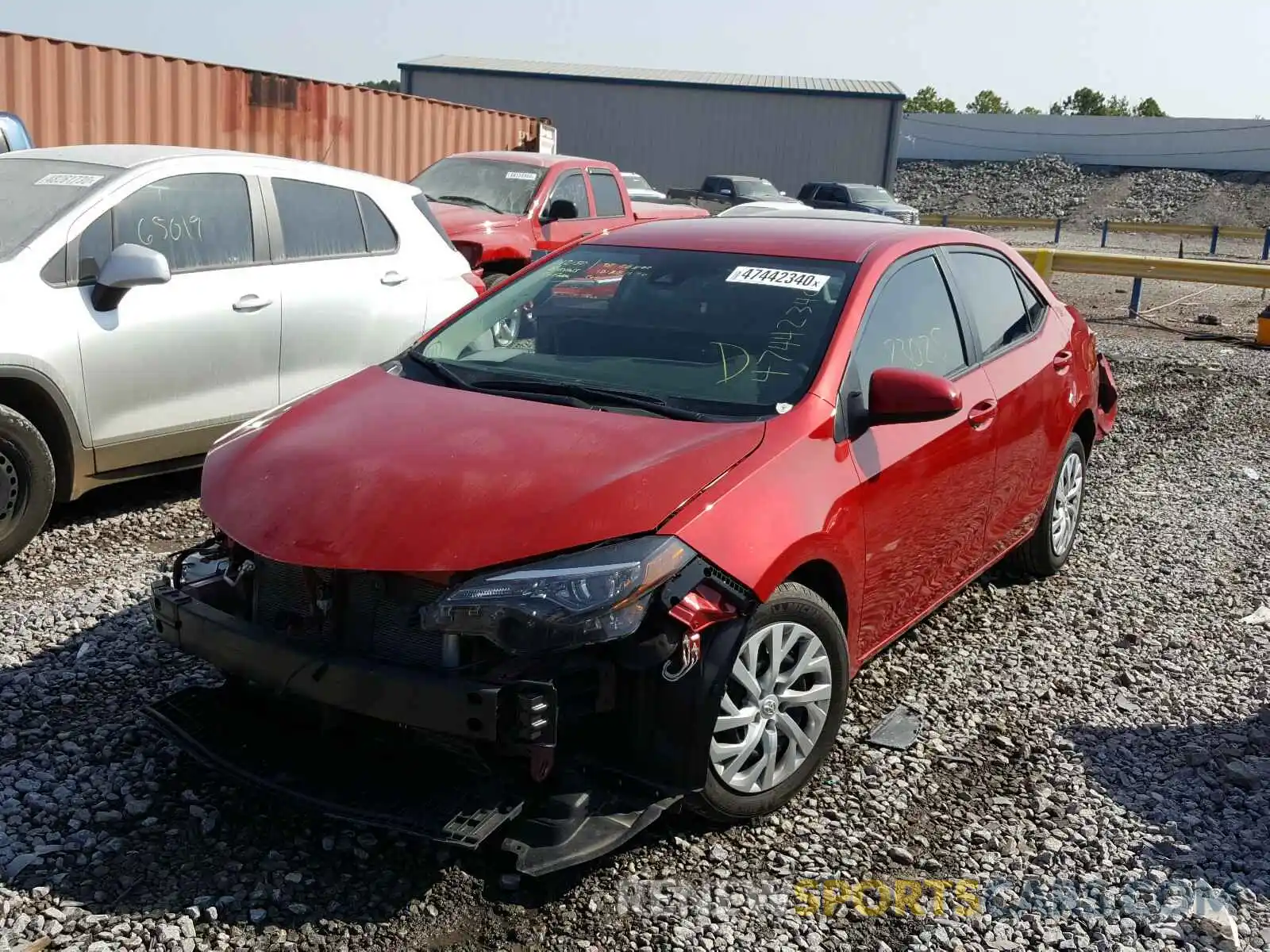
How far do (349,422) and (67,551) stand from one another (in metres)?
2.63

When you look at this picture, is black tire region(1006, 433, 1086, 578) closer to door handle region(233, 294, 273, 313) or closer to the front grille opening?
the front grille opening

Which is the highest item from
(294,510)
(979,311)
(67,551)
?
(979,311)

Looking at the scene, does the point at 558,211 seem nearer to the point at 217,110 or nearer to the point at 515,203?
the point at 515,203

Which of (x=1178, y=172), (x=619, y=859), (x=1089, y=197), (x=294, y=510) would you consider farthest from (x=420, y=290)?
(x=1178, y=172)

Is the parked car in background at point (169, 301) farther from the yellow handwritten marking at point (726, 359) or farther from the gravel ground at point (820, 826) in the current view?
the yellow handwritten marking at point (726, 359)

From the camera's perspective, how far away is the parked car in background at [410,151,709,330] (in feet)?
36.5

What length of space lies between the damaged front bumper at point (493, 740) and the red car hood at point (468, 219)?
7905 mm

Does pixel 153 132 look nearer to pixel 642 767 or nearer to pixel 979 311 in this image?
pixel 979 311

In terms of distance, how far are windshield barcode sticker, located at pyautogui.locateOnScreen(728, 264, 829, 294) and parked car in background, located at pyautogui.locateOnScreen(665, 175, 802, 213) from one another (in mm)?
25473

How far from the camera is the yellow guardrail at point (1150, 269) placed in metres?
15.3

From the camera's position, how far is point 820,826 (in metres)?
3.71

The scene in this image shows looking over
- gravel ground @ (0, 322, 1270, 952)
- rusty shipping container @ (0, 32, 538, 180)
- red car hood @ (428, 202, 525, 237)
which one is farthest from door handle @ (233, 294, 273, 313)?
rusty shipping container @ (0, 32, 538, 180)

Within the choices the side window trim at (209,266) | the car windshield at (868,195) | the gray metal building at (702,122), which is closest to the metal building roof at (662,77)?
the gray metal building at (702,122)

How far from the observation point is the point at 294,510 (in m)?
3.39
